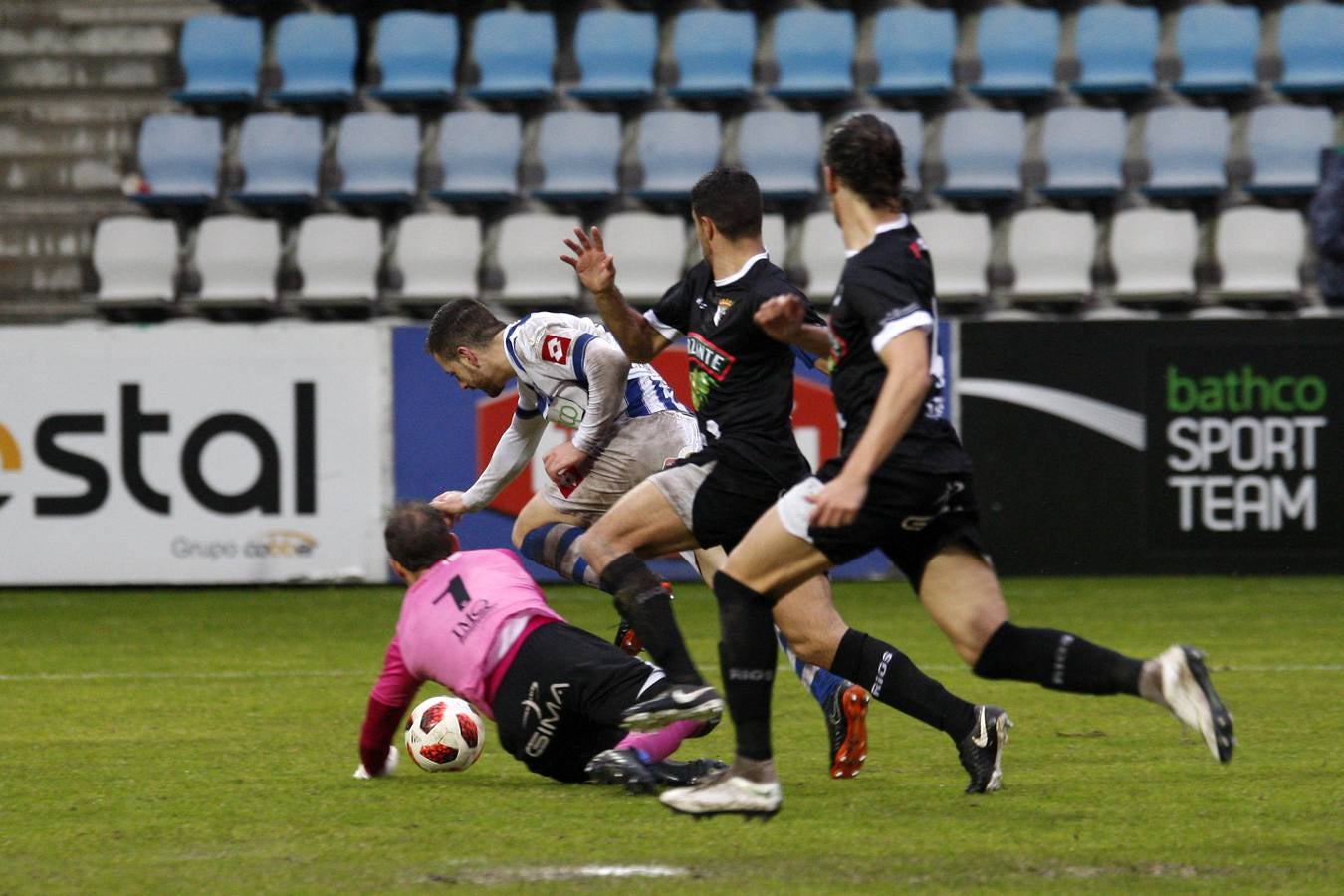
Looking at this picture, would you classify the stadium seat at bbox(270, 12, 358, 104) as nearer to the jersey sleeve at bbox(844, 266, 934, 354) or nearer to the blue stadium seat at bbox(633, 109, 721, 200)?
the blue stadium seat at bbox(633, 109, 721, 200)

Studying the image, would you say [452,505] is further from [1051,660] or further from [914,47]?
[914,47]

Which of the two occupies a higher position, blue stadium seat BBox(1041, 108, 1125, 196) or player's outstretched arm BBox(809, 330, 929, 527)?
blue stadium seat BBox(1041, 108, 1125, 196)

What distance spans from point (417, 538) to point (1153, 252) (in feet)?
32.3

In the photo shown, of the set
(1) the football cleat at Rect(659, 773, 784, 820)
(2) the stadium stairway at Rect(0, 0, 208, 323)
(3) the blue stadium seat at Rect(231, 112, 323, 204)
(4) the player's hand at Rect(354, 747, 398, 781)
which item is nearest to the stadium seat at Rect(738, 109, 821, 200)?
(3) the blue stadium seat at Rect(231, 112, 323, 204)

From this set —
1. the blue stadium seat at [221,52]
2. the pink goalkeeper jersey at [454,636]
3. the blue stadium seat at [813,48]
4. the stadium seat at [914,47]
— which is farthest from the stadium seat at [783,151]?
the pink goalkeeper jersey at [454,636]

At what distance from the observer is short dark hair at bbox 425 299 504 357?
625 centimetres

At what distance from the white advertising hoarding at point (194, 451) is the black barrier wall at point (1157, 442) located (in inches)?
157

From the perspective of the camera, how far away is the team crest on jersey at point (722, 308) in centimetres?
549

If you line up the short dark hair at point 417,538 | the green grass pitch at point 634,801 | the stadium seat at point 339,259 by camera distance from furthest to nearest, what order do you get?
the stadium seat at point 339,259 < the short dark hair at point 417,538 < the green grass pitch at point 634,801

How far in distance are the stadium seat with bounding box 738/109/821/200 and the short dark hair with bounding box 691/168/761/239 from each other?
9151mm

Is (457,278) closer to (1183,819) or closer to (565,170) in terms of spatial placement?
(565,170)

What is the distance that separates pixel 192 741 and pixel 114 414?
19.2 feet

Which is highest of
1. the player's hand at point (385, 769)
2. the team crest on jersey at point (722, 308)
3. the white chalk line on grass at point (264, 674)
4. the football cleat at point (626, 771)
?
the team crest on jersey at point (722, 308)

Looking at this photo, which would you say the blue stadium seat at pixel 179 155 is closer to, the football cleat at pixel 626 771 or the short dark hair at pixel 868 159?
the football cleat at pixel 626 771
